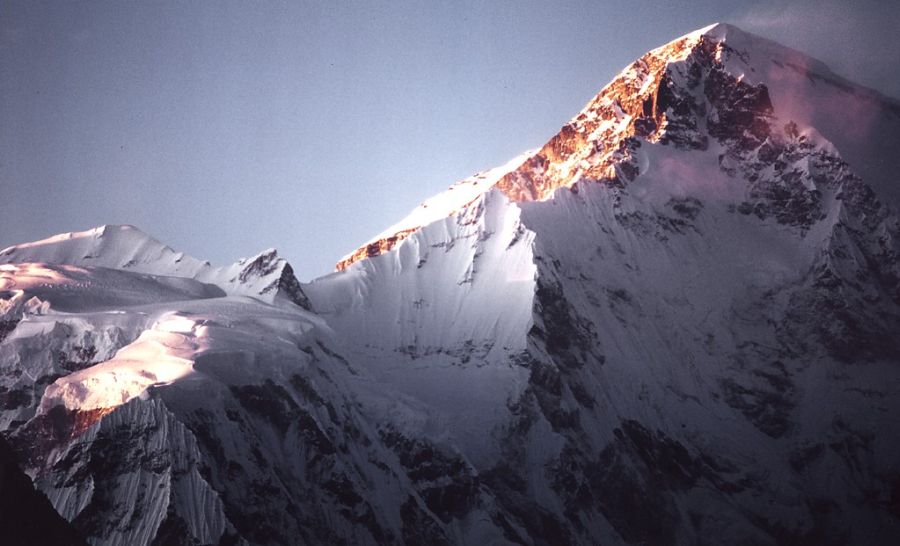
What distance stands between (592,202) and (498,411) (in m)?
60.1

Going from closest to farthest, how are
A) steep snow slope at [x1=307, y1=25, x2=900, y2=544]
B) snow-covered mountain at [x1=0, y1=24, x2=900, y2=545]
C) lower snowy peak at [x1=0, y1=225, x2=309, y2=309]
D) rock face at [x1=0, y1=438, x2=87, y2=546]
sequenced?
rock face at [x1=0, y1=438, x2=87, y2=546]
snow-covered mountain at [x1=0, y1=24, x2=900, y2=545]
steep snow slope at [x1=307, y1=25, x2=900, y2=544]
lower snowy peak at [x1=0, y1=225, x2=309, y2=309]

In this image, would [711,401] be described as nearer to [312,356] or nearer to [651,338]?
[651,338]

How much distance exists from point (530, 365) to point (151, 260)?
7357cm

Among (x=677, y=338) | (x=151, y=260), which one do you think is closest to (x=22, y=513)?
(x=677, y=338)

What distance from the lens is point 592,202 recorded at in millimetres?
180250

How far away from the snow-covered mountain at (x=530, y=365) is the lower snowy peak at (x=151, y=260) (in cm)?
60

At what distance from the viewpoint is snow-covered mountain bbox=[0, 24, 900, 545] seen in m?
96.3

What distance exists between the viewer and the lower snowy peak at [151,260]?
15138 cm

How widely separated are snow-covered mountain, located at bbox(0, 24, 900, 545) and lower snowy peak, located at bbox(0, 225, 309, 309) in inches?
23.6

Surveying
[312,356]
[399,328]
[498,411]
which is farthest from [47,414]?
[399,328]

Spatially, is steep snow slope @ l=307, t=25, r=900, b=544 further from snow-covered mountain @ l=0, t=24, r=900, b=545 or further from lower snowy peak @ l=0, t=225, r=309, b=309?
lower snowy peak @ l=0, t=225, r=309, b=309

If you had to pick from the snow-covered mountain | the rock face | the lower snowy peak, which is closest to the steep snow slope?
the snow-covered mountain

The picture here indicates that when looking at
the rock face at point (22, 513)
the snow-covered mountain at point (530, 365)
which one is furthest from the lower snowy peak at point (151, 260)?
the rock face at point (22, 513)

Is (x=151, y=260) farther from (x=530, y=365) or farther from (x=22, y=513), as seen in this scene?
(x=22, y=513)
